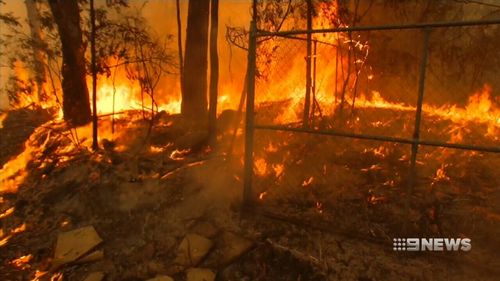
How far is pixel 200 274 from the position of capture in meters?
4.37

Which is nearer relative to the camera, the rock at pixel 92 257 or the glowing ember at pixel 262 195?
the rock at pixel 92 257

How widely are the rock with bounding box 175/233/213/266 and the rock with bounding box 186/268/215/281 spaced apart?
14 cm

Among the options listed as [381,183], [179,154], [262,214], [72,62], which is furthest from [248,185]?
[72,62]

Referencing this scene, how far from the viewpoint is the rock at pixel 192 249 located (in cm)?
461

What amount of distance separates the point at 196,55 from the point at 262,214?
5394mm

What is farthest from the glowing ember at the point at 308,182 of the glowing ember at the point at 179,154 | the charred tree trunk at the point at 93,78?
the charred tree trunk at the point at 93,78

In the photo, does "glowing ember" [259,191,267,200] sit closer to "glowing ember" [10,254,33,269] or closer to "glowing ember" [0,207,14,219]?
A: "glowing ember" [10,254,33,269]

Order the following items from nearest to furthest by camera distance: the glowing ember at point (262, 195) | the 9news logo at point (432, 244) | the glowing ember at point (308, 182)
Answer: the 9news logo at point (432, 244) < the glowing ember at point (262, 195) < the glowing ember at point (308, 182)

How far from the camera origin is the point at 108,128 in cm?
1001

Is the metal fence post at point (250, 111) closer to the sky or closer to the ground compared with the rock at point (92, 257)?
closer to the sky

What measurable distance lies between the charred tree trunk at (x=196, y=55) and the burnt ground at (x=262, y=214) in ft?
6.62

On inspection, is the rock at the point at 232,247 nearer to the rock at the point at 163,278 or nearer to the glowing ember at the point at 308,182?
the rock at the point at 163,278

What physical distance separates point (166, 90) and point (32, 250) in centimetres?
1530

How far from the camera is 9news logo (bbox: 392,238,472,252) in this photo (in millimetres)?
4223
